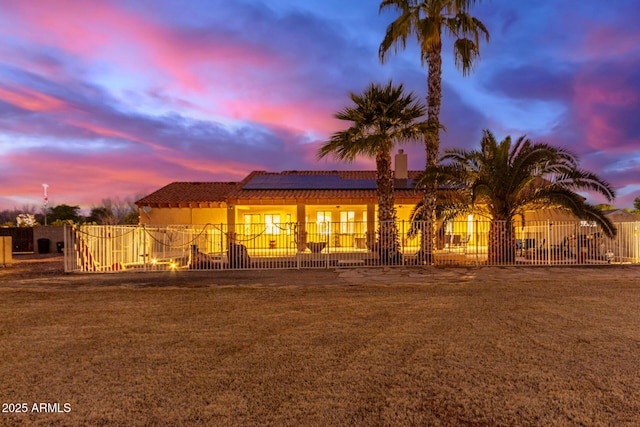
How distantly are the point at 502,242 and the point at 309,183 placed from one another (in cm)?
1251

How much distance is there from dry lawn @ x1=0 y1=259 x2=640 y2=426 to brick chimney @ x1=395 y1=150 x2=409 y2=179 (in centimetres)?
1641

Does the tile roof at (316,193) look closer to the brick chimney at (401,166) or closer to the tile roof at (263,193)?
the tile roof at (263,193)

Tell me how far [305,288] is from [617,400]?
7.19 m

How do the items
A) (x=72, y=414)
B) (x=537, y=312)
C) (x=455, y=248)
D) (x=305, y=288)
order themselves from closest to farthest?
(x=72, y=414) → (x=537, y=312) → (x=305, y=288) → (x=455, y=248)

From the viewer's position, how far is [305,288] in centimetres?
1016

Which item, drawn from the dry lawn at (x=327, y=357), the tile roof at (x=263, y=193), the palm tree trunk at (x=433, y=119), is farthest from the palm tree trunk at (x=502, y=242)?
the tile roof at (x=263, y=193)

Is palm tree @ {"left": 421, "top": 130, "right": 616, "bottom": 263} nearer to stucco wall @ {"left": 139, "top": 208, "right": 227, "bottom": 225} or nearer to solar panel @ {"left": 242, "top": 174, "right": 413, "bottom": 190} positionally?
solar panel @ {"left": 242, "top": 174, "right": 413, "bottom": 190}

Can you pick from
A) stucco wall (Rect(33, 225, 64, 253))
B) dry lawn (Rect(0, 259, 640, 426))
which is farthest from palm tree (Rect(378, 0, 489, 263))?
stucco wall (Rect(33, 225, 64, 253))

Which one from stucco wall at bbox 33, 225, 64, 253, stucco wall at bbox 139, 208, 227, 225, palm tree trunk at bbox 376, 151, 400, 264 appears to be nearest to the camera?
palm tree trunk at bbox 376, 151, 400, 264

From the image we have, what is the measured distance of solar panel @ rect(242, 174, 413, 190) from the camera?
77.7 feet

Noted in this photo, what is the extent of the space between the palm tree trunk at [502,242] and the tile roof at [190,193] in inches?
526

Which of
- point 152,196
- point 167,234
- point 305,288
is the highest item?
point 152,196

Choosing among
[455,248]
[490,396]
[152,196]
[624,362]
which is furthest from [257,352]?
[152,196]

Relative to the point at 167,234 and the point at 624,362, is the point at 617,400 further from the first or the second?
the point at 167,234
